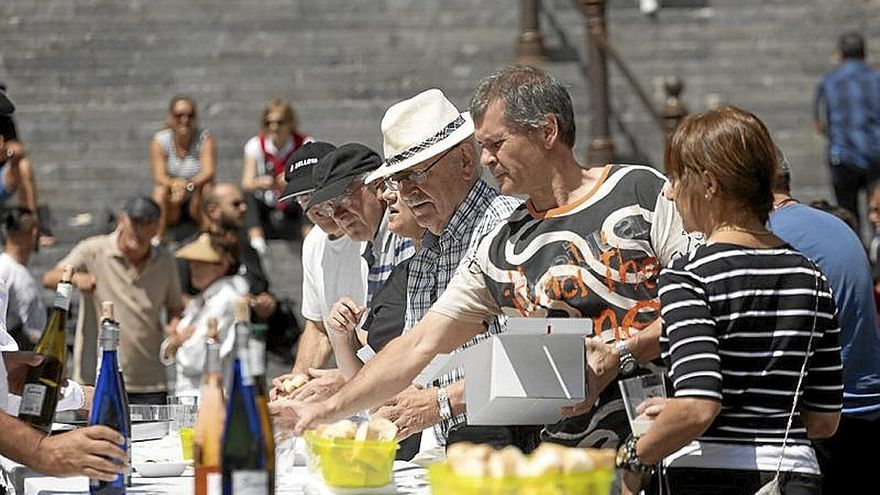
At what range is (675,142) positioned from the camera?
409 centimetres

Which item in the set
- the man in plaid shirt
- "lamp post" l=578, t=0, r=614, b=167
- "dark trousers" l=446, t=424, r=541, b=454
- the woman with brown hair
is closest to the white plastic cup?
"dark trousers" l=446, t=424, r=541, b=454

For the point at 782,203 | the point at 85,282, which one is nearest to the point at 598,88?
the point at 85,282

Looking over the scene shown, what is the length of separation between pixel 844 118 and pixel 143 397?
6.32 m

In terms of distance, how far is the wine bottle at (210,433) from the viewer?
12.5 ft

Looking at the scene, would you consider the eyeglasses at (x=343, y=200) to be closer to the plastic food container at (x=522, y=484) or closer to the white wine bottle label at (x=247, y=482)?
the white wine bottle label at (x=247, y=482)

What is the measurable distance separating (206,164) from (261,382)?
35.5ft

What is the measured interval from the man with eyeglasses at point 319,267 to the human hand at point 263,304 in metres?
4.34

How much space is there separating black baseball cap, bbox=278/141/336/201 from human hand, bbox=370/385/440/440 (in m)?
1.74

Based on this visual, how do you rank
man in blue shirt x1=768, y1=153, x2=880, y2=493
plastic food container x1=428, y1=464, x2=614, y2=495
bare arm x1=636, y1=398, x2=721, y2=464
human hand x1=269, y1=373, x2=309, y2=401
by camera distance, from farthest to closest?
man in blue shirt x1=768, y1=153, x2=880, y2=493
human hand x1=269, y1=373, x2=309, y2=401
bare arm x1=636, y1=398, x2=721, y2=464
plastic food container x1=428, y1=464, x2=614, y2=495

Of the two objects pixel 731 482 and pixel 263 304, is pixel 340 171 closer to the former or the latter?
pixel 731 482

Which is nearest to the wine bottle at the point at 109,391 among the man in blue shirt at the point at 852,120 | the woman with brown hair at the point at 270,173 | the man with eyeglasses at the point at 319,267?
the man with eyeglasses at the point at 319,267

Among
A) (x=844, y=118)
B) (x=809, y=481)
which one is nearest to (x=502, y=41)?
(x=844, y=118)

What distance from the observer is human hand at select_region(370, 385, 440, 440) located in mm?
5031

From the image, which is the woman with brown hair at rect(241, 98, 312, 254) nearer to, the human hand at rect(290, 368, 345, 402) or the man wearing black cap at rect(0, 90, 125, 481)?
the human hand at rect(290, 368, 345, 402)
